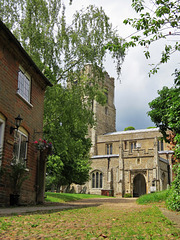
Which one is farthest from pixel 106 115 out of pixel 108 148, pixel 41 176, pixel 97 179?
pixel 41 176

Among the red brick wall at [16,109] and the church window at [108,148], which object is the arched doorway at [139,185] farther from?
the red brick wall at [16,109]

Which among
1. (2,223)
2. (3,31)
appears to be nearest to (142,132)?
(3,31)

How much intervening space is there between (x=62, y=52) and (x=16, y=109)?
24.5ft

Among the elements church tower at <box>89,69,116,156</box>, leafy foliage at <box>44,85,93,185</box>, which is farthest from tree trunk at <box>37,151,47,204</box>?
church tower at <box>89,69,116,156</box>

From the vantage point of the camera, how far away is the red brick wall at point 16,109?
9617 millimetres

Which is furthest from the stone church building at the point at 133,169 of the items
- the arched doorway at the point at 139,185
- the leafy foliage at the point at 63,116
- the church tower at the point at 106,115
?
the leafy foliage at the point at 63,116

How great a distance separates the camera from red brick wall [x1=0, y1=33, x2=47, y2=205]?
9617 mm

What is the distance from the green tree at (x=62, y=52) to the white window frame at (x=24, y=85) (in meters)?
3.28

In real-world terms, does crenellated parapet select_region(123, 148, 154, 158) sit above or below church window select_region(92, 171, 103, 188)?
above

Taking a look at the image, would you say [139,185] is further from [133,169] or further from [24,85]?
[24,85]

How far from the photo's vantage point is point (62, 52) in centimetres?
1702

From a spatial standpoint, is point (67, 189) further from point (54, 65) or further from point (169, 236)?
point (169, 236)

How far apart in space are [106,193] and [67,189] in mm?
5737

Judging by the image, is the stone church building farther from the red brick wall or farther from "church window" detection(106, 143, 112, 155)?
the red brick wall
